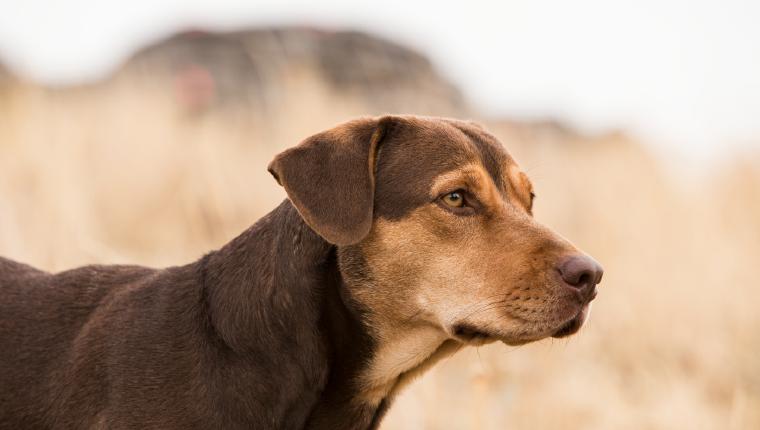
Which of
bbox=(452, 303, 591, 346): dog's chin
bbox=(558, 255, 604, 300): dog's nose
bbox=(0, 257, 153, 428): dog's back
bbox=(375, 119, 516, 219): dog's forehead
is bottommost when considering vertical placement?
bbox=(452, 303, 591, 346): dog's chin

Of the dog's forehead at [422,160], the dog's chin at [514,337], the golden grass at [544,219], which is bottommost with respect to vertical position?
the golden grass at [544,219]

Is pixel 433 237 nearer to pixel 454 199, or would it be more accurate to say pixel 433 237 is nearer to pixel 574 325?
pixel 454 199

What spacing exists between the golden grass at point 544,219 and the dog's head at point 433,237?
2258 mm

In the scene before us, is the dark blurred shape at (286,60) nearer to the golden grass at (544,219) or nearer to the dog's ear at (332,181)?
the golden grass at (544,219)

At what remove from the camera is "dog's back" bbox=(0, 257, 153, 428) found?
333 cm

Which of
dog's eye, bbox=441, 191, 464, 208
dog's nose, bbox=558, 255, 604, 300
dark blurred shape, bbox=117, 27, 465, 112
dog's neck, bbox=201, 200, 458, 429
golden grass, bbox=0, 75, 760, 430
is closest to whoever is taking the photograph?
dog's nose, bbox=558, 255, 604, 300

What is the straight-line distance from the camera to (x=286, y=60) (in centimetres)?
1176

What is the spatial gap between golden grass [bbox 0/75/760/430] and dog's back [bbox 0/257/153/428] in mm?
1724

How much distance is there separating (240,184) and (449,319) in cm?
547

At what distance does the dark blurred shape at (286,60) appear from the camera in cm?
1341

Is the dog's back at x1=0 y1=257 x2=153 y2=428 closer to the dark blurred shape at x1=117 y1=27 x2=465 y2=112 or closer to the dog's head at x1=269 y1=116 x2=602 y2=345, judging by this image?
the dog's head at x1=269 y1=116 x2=602 y2=345

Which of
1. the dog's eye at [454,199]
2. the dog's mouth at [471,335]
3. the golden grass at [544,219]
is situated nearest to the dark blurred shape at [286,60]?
the golden grass at [544,219]

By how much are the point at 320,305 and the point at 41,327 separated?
3.53 ft

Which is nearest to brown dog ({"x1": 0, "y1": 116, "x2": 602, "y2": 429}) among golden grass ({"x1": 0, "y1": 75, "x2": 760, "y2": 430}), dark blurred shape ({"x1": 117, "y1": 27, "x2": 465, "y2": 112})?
golden grass ({"x1": 0, "y1": 75, "x2": 760, "y2": 430})
